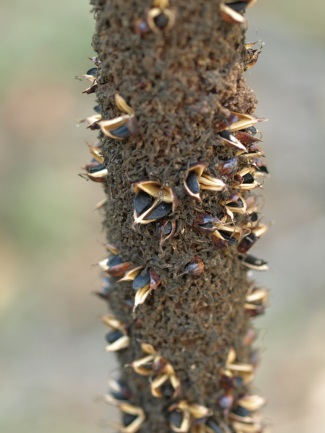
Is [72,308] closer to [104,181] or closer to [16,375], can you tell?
[16,375]

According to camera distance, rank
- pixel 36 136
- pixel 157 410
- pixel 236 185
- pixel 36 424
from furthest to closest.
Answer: pixel 36 136, pixel 36 424, pixel 157 410, pixel 236 185

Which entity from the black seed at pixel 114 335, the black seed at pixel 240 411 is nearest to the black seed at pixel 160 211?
the black seed at pixel 114 335

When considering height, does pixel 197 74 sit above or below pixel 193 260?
above

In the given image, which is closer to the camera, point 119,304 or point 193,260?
point 193,260

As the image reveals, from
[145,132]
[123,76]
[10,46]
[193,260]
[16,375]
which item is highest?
[123,76]

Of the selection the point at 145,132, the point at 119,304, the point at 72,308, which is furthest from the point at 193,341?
the point at 72,308

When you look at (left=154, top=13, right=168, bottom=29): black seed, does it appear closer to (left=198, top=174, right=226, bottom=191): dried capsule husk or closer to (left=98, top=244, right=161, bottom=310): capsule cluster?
(left=198, top=174, right=226, bottom=191): dried capsule husk
